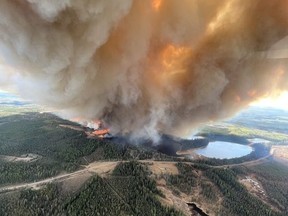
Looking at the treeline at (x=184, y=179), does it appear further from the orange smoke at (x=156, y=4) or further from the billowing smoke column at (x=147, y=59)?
the orange smoke at (x=156, y=4)

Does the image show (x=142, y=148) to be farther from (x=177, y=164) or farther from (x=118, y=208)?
(x=118, y=208)

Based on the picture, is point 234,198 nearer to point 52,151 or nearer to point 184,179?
point 184,179

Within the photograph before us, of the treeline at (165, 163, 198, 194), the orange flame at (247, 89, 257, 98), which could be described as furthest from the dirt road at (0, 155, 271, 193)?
the orange flame at (247, 89, 257, 98)

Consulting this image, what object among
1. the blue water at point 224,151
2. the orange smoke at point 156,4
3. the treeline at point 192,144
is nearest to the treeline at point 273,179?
the blue water at point 224,151

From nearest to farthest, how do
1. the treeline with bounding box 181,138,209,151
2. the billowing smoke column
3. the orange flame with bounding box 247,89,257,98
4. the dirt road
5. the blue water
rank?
the billowing smoke column, the dirt road, the orange flame with bounding box 247,89,257,98, the treeline with bounding box 181,138,209,151, the blue water

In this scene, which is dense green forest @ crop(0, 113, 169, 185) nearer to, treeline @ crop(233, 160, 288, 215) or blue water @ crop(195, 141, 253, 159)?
treeline @ crop(233, 160, 288, 215)

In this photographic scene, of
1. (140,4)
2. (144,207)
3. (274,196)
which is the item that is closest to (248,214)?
(274,196)

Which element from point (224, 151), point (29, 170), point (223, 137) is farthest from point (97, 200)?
point (223, 137)
